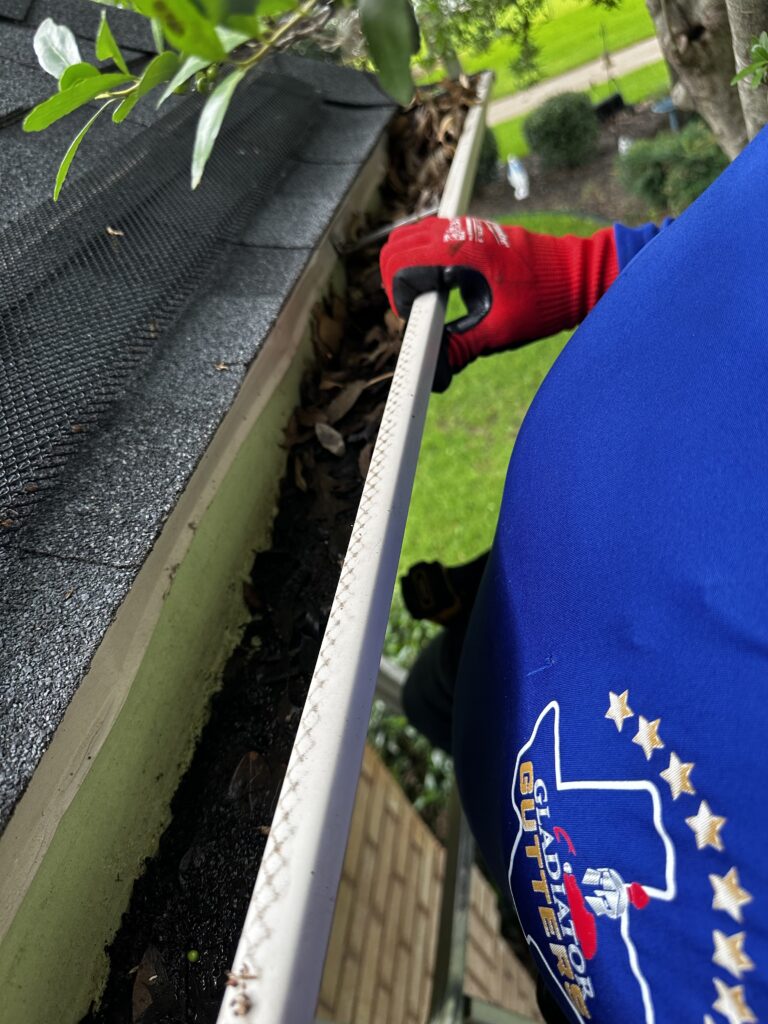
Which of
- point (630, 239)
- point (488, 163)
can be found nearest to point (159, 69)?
point (630, 239)

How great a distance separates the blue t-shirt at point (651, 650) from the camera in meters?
0.56

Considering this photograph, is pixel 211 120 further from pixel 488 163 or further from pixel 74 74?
pixel 488 163

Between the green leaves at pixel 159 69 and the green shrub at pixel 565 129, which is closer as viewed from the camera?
the green leaves at pixel 159 69

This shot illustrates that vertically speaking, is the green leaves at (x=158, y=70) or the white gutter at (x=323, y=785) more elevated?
the green leaves at (x=158, y=70)

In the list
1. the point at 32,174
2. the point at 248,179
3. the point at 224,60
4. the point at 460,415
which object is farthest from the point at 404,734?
the point at 224,60

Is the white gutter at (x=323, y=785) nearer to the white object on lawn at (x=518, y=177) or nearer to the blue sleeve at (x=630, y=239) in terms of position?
the blue sleeve at (x=630, y=239)

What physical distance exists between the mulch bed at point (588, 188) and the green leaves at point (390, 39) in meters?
5.72

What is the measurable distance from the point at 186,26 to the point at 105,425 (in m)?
0.64

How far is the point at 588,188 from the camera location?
6.21 m

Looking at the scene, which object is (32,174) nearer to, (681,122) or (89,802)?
(89,802)

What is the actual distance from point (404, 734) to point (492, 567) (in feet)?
7.04

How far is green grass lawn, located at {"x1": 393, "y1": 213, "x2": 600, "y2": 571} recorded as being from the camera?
3545 millimetres

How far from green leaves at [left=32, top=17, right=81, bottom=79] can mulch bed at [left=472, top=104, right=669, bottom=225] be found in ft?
18.1

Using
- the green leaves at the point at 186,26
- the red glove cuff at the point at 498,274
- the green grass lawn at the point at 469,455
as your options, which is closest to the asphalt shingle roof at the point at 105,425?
the red glove cuff at the point at 498,274
